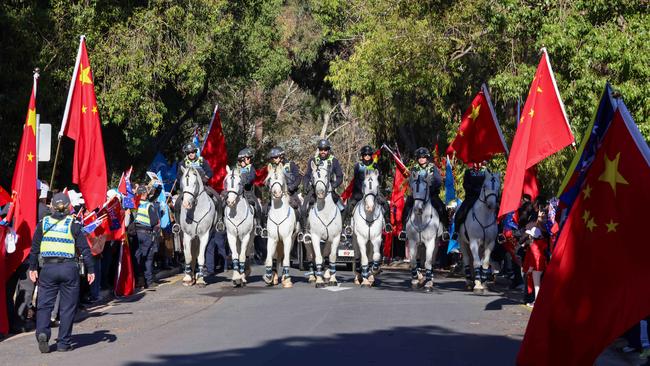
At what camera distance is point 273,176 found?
72.0 feet

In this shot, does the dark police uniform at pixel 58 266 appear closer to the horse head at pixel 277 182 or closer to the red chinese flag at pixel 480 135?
the horse head at pixel 277 182

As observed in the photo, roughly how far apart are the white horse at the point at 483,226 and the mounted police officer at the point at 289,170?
3554 millimetres

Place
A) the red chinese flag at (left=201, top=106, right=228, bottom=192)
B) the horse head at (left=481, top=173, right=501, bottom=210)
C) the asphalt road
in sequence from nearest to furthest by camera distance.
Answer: the asphalt road < the horse head at (left=481, top=173, right=501, bottom=210) < the red chinese flag at (left=201, top=106, right=228, bottom=192)

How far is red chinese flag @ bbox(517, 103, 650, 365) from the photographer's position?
9.87 meters

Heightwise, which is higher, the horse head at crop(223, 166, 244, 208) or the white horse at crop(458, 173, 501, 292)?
the horse head at crop(223, 166, 244, 208)

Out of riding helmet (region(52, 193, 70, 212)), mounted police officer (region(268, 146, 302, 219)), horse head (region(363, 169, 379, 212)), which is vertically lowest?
riding helmet (region(52, 193, 70, 212))

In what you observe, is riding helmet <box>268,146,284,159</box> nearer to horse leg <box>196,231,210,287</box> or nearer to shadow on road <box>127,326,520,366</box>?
horse leg <box>196,231,210,287</box>

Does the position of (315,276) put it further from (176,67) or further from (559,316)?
(559,316)

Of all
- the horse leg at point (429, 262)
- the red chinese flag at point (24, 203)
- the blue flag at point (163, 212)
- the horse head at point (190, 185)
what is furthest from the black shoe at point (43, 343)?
the blue flag at point (163, 212)

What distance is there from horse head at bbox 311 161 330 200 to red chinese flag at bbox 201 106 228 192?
28.7 feet

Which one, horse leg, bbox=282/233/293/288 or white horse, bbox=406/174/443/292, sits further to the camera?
horse leg, bbox=282/233/293/288

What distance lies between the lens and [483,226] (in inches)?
838

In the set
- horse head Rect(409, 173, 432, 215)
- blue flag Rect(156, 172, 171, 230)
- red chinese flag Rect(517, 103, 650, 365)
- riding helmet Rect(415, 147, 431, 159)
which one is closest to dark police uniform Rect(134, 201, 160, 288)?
blue flag Rect(156, 172, 171, 230)

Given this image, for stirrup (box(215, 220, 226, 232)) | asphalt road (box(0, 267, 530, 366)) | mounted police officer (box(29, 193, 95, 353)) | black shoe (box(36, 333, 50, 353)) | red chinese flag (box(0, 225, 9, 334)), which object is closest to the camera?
asphalt road (box(0, 267, 530, 366))
